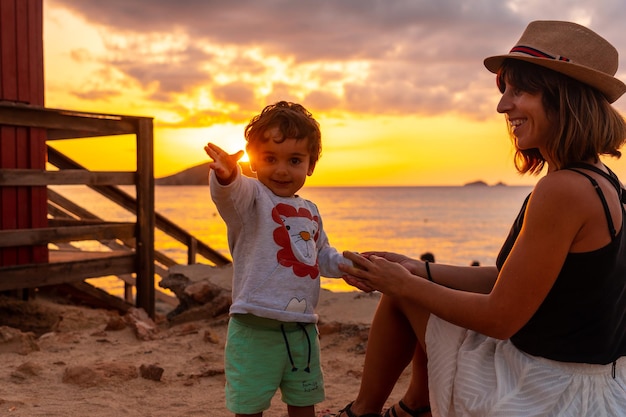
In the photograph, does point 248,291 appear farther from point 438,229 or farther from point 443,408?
point 438,229

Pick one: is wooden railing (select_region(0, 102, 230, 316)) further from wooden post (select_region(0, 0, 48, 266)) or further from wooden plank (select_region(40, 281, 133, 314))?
wooden plank (select_region(40, 281, 133, 314))

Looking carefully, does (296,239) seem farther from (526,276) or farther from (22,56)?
(22,56)

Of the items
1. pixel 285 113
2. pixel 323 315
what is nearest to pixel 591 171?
pixel 285 113

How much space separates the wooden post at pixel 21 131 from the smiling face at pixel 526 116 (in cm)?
541

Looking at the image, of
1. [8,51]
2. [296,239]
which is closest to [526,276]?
[296,239]

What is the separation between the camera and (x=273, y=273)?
103 inches

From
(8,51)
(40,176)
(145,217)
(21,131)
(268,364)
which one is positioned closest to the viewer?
(268,364)

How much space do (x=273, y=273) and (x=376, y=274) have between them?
49 centimetres

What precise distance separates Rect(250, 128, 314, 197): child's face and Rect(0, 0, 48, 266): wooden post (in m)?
4.37

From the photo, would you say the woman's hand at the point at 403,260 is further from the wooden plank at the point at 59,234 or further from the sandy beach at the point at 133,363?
the wooden plank at the point at 59,234

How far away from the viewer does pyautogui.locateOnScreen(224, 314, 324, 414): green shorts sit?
8.48ft

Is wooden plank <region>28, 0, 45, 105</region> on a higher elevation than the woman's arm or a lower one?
higher

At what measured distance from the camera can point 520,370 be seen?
208 centimetres

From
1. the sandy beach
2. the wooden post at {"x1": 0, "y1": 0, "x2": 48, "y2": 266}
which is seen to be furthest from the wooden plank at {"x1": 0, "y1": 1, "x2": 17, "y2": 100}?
the sandy beach
